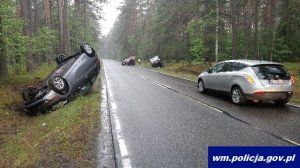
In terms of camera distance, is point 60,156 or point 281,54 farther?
point 281,54

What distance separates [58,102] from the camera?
567 inches

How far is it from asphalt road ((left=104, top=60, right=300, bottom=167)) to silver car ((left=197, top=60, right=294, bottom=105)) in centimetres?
43

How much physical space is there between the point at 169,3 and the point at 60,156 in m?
38.5

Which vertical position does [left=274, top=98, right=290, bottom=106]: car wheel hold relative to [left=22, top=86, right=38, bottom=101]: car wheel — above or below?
below

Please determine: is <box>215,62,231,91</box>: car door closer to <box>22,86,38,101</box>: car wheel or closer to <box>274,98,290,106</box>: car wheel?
<box>274,98,290,106</box>: car wheel

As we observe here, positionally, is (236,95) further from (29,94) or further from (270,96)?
(29,94)

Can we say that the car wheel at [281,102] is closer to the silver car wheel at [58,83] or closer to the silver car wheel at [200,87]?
the silver car wheel at [200,87]

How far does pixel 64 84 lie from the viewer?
14.8 m

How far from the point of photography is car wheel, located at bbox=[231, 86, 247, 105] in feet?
43.3

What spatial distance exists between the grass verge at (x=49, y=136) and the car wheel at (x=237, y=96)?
16.8ft

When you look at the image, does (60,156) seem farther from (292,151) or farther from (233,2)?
(233,2)

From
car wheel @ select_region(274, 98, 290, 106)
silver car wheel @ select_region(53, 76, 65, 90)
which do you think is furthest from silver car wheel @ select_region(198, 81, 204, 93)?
silver car wheel @ select_region(53, 76, 65, 90)

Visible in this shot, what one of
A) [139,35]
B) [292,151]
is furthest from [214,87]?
[139,35]

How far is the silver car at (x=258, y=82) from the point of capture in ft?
41.3
